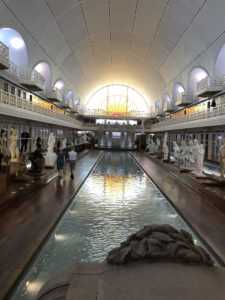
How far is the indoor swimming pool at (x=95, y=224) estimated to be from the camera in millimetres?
4184

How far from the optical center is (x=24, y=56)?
2062 centimetres

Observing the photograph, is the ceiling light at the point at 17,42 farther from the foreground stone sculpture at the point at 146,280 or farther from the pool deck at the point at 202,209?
the foreground stone sculpture at the point at 146,280

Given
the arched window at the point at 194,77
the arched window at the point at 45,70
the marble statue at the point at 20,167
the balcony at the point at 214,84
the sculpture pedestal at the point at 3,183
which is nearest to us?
the sculpture pedestal at the point at 3,183

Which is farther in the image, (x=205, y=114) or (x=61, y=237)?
(x=205, y=114)

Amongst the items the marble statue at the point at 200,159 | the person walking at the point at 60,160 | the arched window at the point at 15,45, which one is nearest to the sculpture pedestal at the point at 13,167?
the person walking at the point at 60,160

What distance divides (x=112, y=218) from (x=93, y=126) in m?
40.1

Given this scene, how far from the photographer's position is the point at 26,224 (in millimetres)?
5875

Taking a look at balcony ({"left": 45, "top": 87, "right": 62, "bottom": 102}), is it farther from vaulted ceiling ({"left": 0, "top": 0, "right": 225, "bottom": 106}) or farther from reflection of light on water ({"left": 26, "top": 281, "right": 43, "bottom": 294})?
reflection of light on water ({"left": 26, "top": 281, "right": 43, "bottom": 294})

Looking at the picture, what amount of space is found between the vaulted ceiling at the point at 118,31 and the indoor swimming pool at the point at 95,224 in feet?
40.5

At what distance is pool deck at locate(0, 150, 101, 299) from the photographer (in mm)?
3922

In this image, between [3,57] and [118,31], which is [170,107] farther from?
[3,57]

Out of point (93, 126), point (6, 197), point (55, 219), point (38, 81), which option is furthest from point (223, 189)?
point (93, 126)

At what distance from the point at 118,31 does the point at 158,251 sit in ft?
102

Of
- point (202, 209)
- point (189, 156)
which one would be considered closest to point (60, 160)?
point (202, 209)
